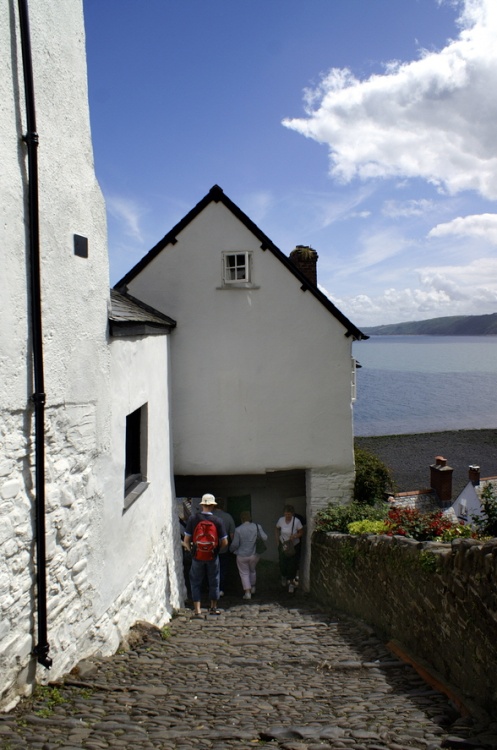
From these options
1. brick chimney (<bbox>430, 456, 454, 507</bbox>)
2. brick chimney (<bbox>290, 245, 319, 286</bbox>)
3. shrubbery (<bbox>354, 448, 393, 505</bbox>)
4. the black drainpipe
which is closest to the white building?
the black drainpipe

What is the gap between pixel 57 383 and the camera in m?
4.98

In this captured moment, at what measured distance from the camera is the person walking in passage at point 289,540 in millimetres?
10781

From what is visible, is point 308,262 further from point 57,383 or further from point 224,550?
point 57,383

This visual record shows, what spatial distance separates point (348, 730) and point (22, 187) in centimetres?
524

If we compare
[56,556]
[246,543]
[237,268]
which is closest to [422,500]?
[246,543]

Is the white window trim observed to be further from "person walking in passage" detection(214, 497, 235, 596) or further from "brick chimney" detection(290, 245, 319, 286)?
"person walking in passage" detection(214, 497, 235, 596)

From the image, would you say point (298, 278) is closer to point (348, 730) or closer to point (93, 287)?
point (93, 287)

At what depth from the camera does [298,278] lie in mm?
11016

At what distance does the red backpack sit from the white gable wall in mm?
2600

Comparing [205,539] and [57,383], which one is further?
[205,539]

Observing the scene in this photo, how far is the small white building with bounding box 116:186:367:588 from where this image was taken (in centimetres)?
→ 1105

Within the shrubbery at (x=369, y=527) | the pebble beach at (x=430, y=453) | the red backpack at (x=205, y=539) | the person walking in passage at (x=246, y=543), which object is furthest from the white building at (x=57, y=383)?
the pebble beach at (x=430, y=453)

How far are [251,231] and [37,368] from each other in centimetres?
722

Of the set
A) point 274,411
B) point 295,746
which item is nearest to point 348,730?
point 295,746
